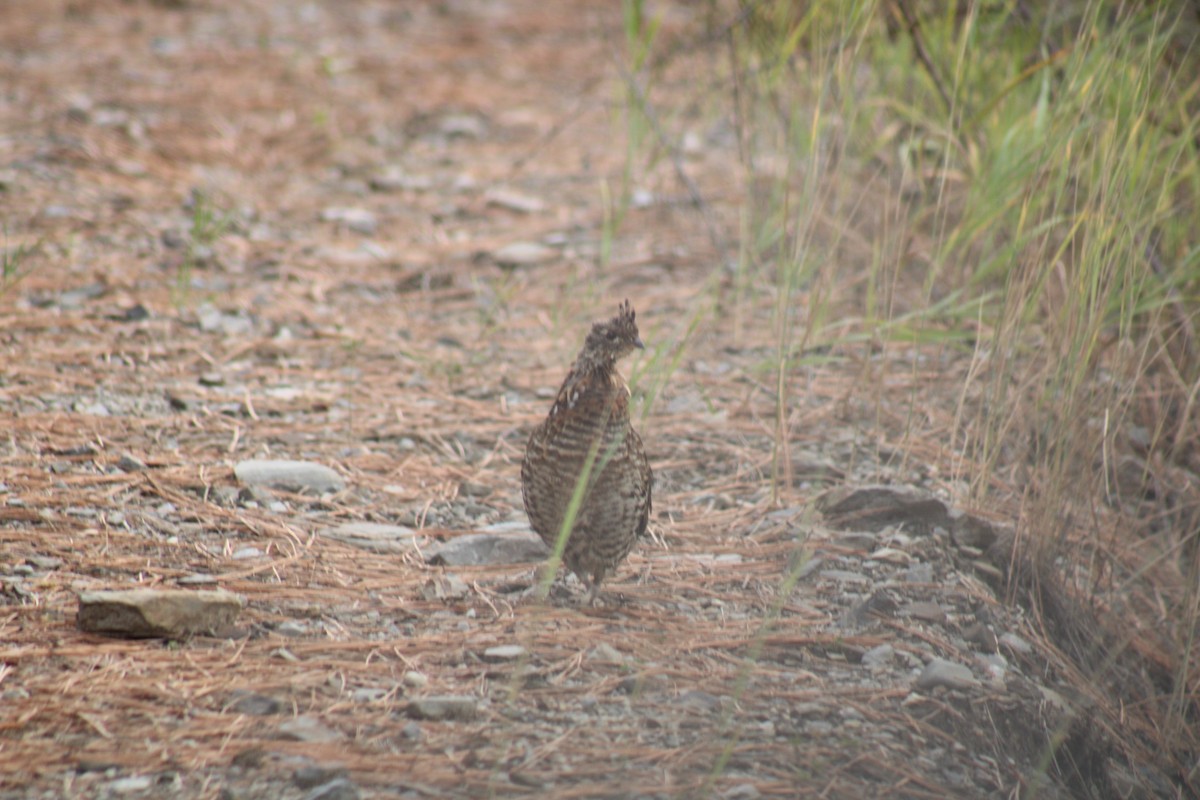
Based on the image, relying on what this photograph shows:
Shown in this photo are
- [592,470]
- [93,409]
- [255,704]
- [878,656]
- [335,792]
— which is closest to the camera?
[335,792]

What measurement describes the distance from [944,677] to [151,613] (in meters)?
1.77

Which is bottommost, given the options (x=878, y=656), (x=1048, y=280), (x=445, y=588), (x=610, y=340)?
(x=878, y=656)

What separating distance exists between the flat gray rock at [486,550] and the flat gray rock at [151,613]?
0.73m

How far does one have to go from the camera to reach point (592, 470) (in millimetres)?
3152

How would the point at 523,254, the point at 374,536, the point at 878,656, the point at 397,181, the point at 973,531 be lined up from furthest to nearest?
the point at 397,181, the point at 523,254, the point at 973,531, the point at 374,536, the point at 878,656

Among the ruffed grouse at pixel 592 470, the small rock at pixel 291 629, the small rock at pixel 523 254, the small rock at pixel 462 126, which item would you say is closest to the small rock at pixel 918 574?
the ruffed grouse at pixel 592 470

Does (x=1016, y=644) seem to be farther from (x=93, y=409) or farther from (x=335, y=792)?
(x=93, y=409)

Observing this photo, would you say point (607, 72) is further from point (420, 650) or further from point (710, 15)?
point (420, 650)

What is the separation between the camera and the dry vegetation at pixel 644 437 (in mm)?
2598

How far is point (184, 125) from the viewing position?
297 inches

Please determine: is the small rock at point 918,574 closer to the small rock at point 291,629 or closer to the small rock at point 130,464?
the small rock at point 291,629

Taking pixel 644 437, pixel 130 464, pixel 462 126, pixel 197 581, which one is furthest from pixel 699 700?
pixel 462 126

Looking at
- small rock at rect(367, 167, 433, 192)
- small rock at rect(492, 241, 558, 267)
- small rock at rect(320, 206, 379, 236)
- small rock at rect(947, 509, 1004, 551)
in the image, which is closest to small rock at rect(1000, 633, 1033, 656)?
small rock at rect(947, 509, 1004, 551)

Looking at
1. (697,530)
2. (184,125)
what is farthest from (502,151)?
(697,530)
